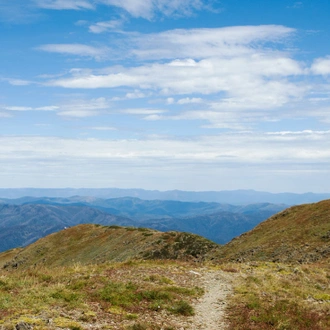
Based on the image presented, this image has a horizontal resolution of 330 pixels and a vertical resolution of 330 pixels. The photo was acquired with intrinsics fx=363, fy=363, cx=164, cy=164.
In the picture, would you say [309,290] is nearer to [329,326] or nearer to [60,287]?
[329,326]

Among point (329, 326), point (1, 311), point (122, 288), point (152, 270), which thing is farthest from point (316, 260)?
point (1, 311)

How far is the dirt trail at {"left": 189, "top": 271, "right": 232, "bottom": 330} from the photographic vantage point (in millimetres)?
17062

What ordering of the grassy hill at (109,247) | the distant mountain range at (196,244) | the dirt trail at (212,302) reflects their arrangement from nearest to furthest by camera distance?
the dirt trail at (212,302), the distant mountain range at (196,244), the grassy hill at (109,247)

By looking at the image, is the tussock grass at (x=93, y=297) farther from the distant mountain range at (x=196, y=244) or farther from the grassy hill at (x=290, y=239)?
the grassy hill at (x=290, y=239)

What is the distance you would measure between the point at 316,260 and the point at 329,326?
78.3 ft

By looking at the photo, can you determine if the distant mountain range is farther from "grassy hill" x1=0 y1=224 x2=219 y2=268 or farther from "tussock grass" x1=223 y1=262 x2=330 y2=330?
"tussock grass" x1=223 y1=262 x2=330 y2=330

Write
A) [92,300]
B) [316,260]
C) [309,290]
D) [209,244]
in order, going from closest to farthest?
[92,300], [309,290], [316,260], [209,244]

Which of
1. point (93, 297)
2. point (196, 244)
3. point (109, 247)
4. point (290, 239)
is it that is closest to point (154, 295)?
point (93, 297)

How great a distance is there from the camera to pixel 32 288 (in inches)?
788

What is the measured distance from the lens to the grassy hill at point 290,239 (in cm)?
4234

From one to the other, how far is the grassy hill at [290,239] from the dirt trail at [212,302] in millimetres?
16075

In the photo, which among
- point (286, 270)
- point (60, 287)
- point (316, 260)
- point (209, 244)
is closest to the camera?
point (60, 287)

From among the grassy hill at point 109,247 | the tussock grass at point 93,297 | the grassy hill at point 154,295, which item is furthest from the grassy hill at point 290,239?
the tussock grass at point 93,297

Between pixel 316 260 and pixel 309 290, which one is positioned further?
pixel 316 260
